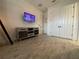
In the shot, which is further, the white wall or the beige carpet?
the white wall

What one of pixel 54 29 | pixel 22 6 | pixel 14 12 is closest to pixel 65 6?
pixel 54 29

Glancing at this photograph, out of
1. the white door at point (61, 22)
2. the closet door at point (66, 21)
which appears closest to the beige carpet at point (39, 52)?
the closet door at point (66, 21)

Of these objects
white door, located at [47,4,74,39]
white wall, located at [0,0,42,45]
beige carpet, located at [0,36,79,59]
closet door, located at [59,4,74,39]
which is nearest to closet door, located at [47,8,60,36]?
white door, located at [47,4,74,39]

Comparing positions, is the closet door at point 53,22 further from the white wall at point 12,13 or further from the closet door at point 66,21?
the white wall at point 12,13

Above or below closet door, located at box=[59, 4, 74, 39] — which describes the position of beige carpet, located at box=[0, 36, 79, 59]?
below

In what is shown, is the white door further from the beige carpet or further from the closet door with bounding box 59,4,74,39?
the beige carpet

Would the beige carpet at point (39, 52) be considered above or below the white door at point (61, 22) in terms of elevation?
below

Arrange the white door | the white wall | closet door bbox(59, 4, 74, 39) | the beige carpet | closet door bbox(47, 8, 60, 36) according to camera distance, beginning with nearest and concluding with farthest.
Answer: the beige carpet, the white wall, closet door bbox(59, 4, 74, 39), the white door, closet door bbox(47, 8, 60, 36)

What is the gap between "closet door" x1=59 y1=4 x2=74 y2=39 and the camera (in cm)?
536

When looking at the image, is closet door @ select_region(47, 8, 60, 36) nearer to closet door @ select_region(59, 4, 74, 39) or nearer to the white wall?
closet door @ select_region(59, 4, 74, 39)

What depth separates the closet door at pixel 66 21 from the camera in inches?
211

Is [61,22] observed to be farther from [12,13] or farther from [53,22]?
[12,13]

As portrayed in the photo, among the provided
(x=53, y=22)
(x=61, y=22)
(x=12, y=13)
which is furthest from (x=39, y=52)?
(x=53, y=22)

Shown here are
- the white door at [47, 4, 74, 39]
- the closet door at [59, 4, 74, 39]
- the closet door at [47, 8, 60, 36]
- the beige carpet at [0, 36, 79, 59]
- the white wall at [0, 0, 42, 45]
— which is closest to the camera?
the beige carpet at [0, 36, 79, 59]
